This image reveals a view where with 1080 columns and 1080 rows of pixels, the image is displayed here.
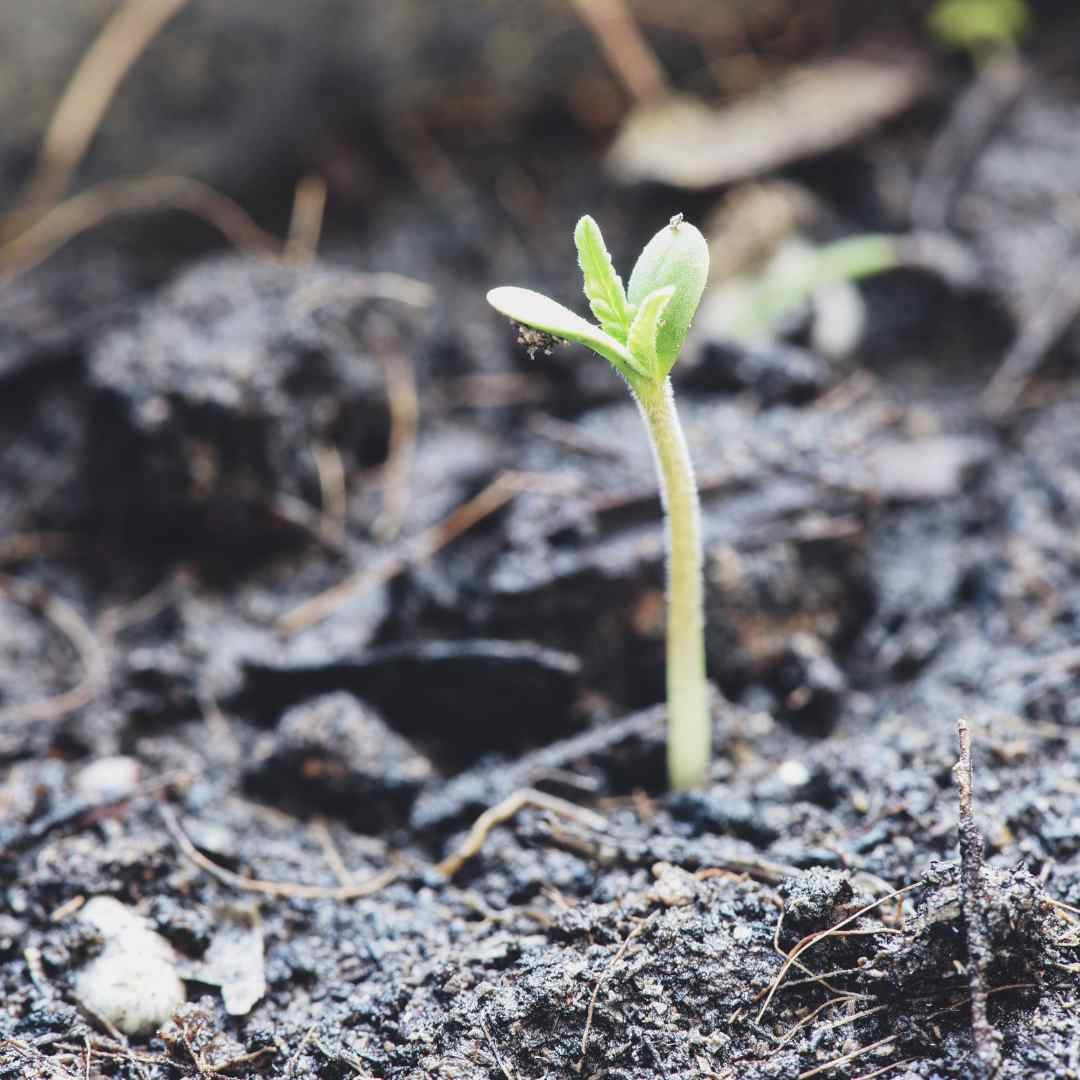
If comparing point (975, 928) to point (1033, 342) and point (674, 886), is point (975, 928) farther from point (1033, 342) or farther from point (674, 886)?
point (1033, 342)

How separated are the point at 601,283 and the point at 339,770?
0.76 meters

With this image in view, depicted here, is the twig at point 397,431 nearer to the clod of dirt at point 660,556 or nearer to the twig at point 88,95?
the clod of dirt at point 660,556

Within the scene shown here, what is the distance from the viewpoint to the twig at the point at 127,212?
7.07ft

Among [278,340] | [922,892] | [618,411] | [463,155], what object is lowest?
[922,892]

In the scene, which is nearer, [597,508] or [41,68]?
[597,508]

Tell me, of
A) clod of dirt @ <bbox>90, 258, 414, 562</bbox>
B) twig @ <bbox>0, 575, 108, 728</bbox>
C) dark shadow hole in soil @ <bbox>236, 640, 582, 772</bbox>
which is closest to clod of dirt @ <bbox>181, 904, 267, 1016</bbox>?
dark shadow hole in soil @ <bbox>236, 640, 582, 772</bbox>

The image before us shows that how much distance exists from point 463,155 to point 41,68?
2.81 feet

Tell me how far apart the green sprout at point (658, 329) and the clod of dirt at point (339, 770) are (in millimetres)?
436

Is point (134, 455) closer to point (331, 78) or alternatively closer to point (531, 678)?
point (531, 678)

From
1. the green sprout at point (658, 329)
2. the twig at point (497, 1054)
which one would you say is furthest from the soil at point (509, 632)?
the green sprout at point (658, 329)

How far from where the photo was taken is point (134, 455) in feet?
5.79

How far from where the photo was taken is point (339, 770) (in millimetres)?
1464

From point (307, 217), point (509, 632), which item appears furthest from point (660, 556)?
point (307, 217)

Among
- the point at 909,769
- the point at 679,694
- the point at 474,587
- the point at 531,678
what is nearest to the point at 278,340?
the point at 474,587
